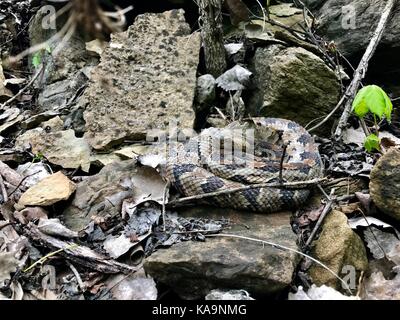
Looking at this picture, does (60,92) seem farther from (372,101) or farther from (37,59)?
(372,101)

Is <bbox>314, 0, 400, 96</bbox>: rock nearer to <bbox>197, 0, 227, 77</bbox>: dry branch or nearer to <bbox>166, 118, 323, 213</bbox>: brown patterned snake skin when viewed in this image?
<bbox>197, 0, 227, 77</bbox>: dry branch

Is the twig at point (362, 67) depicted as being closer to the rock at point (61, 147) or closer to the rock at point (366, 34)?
the rock at point (366, 34)

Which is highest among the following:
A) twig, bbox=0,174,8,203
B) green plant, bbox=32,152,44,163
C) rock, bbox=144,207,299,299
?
rock, bbox=144,207,299,299

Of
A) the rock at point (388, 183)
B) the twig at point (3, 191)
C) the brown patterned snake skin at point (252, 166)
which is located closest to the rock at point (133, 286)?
the brown patterned snake skin at point (252, 166)

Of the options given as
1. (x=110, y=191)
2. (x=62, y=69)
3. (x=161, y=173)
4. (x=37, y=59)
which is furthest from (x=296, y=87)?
(x=37, y=59)

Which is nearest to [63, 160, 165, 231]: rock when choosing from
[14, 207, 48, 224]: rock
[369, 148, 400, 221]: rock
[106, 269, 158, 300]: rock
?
[14, 207, 48, 224]: rock
